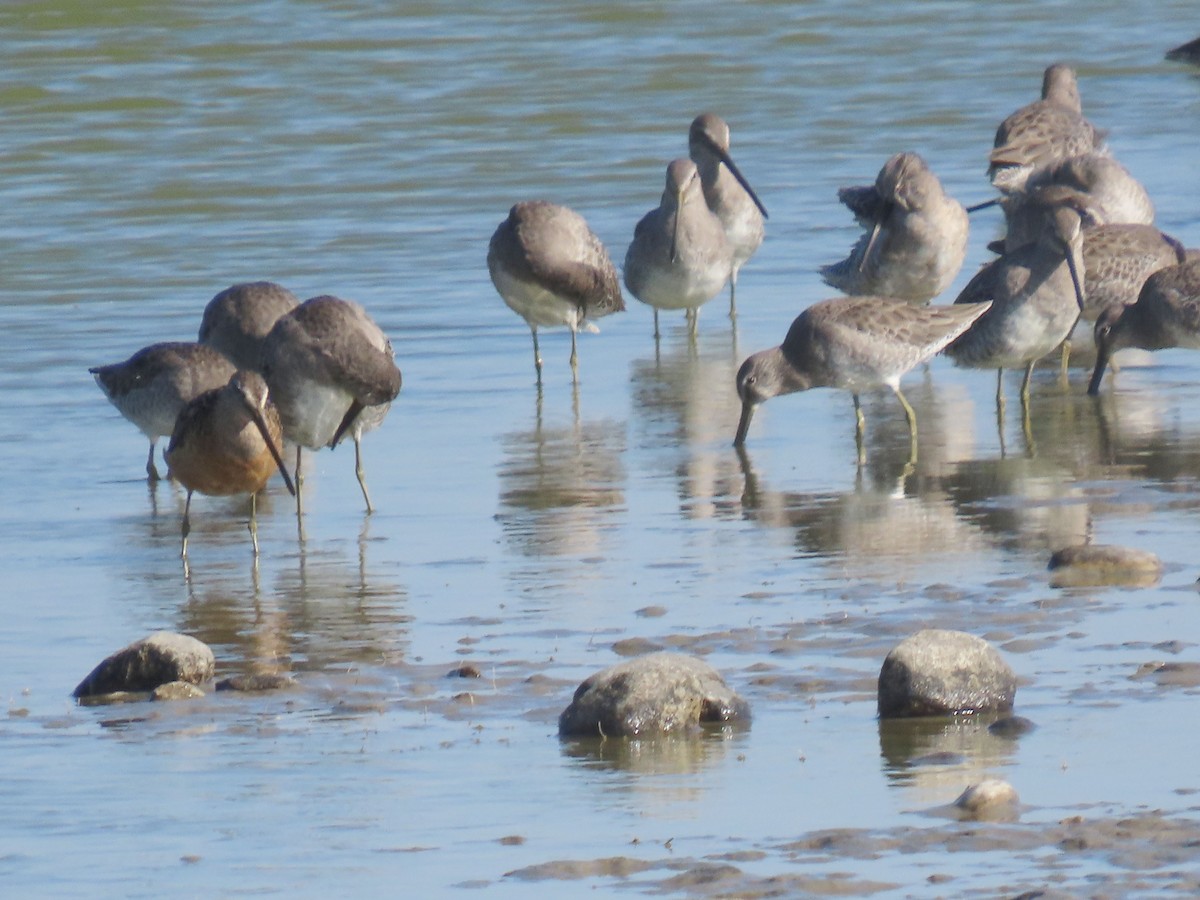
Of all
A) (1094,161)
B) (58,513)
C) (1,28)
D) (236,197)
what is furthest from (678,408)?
(1,28)

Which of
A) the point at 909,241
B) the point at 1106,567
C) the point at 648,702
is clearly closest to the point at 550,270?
the point at 909,241

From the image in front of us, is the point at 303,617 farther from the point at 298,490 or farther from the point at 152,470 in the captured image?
the point at 152,470

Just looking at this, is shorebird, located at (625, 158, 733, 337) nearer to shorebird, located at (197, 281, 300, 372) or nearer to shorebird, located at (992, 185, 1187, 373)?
shorebird, located at (992, 185, 1187, 373)

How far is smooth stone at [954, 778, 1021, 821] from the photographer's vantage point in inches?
239

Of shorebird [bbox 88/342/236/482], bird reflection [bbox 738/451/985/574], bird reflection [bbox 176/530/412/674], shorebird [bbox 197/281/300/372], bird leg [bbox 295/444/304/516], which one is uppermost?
shorebird [bbox 197/281/300/372]

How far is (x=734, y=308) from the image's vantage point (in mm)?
16047

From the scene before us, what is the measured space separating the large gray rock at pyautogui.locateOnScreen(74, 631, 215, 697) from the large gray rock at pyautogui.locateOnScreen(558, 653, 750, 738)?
1.34 m

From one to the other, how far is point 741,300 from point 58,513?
22.1ft

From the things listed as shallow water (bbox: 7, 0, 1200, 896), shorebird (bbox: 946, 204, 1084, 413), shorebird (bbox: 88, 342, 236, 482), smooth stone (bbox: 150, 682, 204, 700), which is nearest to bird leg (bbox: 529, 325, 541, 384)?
shallow water (bbox: 7, 0, 1200, 896)

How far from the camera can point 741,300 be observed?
1664cm

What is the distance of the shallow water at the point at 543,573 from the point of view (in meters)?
6.18

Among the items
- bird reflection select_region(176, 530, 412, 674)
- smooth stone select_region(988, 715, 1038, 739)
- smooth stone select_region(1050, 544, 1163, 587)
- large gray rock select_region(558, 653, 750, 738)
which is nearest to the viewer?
smooth stone select_region(988, 715, 1038, 739)

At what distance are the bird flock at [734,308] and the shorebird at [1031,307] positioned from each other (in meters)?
0.01

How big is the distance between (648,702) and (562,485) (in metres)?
4.16
